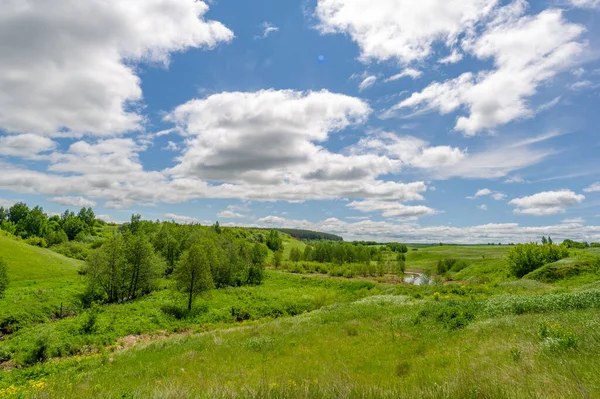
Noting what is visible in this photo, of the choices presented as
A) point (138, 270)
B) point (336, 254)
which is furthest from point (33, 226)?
point (336, 254)

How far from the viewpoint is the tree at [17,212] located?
449ft

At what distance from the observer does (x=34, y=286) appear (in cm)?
4412

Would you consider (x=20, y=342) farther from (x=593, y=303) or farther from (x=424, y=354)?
(x=593, y=303)

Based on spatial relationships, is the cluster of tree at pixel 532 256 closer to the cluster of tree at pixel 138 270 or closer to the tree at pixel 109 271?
the cluster of tree at pixel 138 270

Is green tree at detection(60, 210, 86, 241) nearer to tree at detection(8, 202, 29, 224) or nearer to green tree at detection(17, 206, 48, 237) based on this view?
green tree at detection(17, 206, 48, 237)

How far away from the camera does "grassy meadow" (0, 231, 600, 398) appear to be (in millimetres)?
5965

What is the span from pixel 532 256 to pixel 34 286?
83193mm

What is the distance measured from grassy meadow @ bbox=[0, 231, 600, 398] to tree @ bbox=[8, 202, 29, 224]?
130848mm

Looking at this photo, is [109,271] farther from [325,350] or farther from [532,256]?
[532,256]

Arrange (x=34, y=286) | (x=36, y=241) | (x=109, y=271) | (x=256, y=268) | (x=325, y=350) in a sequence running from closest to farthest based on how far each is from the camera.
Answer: (x=325, y=350) < (x=34, y=286) < (x=109, y=271) < (x=256, y=268) < (x=36, y=241)

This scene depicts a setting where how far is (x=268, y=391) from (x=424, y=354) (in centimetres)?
1145

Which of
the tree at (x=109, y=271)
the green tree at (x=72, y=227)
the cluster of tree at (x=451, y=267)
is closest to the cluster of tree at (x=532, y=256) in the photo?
the cluster of tree at (x=451, y=267)

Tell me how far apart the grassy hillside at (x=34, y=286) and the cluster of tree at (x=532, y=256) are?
73043 millimetres

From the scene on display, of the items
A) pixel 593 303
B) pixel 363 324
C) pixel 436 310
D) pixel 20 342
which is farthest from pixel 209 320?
pixel 593 303
